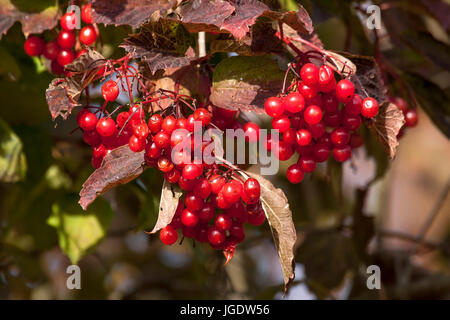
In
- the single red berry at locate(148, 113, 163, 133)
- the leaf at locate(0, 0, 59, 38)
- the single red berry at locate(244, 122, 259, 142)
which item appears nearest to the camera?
the single red berry at locate(148, 113, 163, 133)

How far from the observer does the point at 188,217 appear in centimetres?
90

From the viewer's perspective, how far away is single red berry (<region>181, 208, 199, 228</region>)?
902 mm

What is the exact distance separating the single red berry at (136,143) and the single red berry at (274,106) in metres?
0.20

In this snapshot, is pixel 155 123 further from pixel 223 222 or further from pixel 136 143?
pixel 223 222

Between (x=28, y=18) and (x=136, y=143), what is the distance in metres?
0.41

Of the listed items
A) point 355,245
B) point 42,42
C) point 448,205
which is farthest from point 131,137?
point 448,205

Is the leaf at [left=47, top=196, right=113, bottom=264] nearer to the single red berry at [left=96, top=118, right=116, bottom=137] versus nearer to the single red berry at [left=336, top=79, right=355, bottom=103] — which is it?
the single red berry at [left=96, top=118, right=116, bottom=137]

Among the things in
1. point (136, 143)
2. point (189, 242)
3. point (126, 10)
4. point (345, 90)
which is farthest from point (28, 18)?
point (189, 242)

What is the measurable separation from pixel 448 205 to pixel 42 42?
7.40 feet

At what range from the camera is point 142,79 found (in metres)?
0.97

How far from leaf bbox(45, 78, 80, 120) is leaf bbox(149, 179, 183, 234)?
195 millimetres

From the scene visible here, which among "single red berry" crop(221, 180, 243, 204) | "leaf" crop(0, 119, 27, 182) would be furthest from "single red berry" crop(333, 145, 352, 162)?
"leaf" crop(0, 119, 27, 182)

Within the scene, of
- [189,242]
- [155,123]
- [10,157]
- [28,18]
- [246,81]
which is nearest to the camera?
[155,123]

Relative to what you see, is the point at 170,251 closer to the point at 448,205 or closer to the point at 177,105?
the point at 448,205
